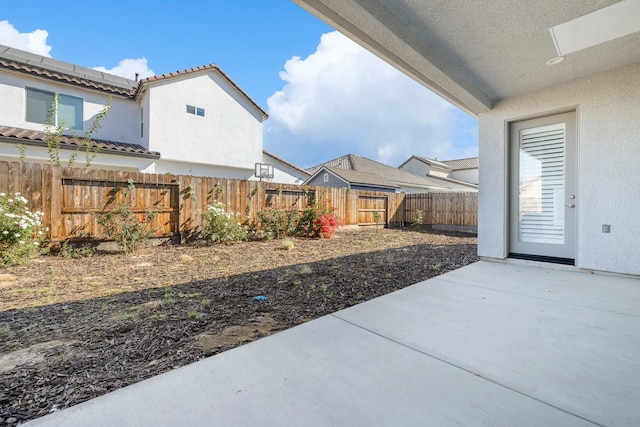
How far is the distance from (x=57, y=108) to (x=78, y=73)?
2.16m

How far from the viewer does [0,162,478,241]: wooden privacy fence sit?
18.8 feet

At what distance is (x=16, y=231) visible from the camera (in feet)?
16.0

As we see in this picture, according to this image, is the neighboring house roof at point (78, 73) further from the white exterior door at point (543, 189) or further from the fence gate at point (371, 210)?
the white exterior door at point (543, 189)

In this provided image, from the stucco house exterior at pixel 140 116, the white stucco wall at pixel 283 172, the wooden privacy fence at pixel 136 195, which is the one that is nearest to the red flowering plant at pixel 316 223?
the wooden privacy fence at pixel 136 195

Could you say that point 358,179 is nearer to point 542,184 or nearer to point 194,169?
point 194,169

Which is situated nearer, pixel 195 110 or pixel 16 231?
pixel 16 231

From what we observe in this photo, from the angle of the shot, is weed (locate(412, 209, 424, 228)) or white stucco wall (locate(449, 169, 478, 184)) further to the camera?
white stucco wall (locate(449, 169, 478, 184))

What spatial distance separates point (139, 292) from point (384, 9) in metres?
4.30

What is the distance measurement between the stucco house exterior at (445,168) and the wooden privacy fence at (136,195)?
22767 millimetres

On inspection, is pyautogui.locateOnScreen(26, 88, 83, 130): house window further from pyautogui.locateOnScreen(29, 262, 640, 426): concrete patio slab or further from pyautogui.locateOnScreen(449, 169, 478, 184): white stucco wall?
pyautogui.locateOnScreen(449, 169, 478, 184): white stucco wall

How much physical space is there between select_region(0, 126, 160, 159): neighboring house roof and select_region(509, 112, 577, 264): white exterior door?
35.7 feet

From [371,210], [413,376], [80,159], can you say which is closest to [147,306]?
[413,376]

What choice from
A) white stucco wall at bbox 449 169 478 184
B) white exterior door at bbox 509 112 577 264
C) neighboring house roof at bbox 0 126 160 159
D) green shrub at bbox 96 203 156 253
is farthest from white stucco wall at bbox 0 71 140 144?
white stucco wall at bbox 449 169 478 184

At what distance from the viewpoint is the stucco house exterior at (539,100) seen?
9.48 feet
